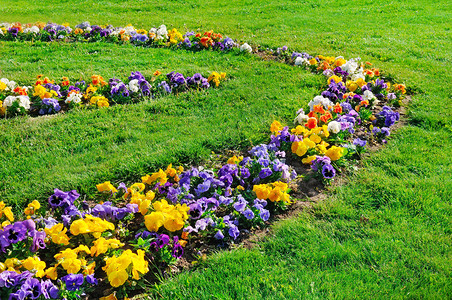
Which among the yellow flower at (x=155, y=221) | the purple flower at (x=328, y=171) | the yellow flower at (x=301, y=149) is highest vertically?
the yellow flower at (x=301, y=149)

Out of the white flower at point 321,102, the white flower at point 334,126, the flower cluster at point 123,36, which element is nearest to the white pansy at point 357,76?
the white flower at point 321,102

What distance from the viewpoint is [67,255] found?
2912 millimetres

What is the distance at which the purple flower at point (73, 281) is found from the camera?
9.05ft

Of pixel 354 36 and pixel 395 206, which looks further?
pixel 354 36

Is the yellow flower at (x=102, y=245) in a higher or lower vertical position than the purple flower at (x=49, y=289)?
higher

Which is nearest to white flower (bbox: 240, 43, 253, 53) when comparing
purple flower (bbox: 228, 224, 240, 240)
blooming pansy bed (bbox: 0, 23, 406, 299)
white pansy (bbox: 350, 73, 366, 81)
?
white pansy (bbox: 350, 73, 366, 81)

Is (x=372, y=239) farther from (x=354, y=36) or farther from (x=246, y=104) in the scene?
(x=354, y=36)

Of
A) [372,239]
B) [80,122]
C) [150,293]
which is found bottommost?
[150,293]

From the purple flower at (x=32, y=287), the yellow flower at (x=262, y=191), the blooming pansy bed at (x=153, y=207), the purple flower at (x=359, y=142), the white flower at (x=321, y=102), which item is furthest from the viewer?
the white flower at (x=321, y=102)

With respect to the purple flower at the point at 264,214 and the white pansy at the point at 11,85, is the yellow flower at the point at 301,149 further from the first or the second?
the white pansy at the point at 11,85

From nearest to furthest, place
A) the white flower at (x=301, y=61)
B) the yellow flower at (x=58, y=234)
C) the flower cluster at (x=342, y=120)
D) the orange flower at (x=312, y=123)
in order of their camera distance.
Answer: the yellow flower at (x=58, y=234)
the flower cluster at (x=342, y=120)
the orange flower at (x=312, y=123)
the white flower at (x=301, y=61)

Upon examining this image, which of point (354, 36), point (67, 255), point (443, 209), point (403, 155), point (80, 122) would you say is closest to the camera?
point (67, 255)

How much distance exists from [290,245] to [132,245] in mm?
1380

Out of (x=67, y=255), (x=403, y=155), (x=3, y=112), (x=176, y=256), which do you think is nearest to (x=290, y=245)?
(x=176, y=256)
